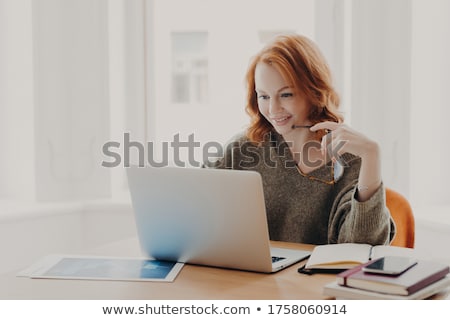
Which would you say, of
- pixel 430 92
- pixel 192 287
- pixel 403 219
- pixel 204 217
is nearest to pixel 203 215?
pixel 204 217

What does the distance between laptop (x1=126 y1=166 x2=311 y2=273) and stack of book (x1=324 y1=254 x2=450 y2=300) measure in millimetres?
213

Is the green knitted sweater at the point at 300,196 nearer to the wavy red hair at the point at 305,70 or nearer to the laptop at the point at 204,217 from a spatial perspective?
the wavy red hair at the point at 305,70

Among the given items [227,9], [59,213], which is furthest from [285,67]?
[59,213]

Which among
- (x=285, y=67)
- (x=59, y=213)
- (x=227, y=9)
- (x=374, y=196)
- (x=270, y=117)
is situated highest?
(x=227, y=9)

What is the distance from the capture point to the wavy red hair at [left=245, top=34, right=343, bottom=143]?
1826 mm

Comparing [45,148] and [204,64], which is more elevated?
[204,64]

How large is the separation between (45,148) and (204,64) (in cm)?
83

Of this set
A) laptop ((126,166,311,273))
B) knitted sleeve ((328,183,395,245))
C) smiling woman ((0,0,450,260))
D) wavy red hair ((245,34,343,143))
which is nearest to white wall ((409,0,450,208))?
smiling woman ((0,0,450,260))

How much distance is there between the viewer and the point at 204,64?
2898 mm

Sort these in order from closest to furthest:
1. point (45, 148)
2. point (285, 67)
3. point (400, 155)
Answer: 1. point (285, 67)
2. point (400, 155)
3. point (45, 148)

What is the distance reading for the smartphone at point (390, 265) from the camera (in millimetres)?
1151

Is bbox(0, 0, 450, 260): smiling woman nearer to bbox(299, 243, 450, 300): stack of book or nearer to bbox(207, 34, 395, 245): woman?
bbox(207, 34, 395, 245): woman
